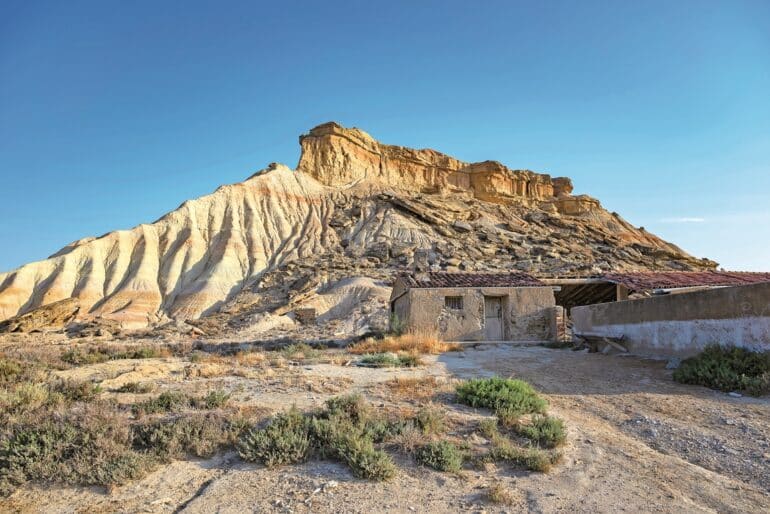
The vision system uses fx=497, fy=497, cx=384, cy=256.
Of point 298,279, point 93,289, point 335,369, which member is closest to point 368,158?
point 298,279

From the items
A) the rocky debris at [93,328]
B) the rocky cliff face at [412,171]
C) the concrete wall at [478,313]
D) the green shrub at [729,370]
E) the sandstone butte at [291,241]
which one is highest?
the rocky cliff face at [412,171]

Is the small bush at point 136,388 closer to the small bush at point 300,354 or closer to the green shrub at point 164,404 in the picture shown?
the green shrub at point 164,404

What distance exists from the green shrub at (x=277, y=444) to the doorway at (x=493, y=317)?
13.4 m

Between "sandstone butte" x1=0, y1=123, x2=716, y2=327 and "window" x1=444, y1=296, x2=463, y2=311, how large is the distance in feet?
57.5

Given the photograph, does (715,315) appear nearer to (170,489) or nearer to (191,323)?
(170,489)

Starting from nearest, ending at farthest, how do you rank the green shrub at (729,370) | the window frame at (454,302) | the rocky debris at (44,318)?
the green shrub at (729,370) → the window frame at (454,302) → the rocky debris at (44,318)

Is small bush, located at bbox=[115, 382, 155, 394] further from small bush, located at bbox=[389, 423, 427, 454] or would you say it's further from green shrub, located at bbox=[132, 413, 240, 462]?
small bush, located at bbox=[389, 423, 427, 454]

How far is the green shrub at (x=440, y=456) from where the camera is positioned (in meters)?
5.24

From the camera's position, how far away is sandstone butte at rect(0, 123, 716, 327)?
38750 mm

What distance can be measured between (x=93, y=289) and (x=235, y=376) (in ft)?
116

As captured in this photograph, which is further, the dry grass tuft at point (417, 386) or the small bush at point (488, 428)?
the dry grass tuft at point (417, 386)

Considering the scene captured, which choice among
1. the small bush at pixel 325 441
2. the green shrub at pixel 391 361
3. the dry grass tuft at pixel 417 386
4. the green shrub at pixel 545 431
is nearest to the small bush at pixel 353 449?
the small bush at pixel 325 441

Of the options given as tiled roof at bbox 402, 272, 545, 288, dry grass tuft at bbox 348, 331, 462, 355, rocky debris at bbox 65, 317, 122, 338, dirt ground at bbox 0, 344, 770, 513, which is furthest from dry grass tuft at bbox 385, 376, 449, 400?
rocky debris at bbox 65, 317, 122, 338

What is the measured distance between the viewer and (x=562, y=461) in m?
5.50
